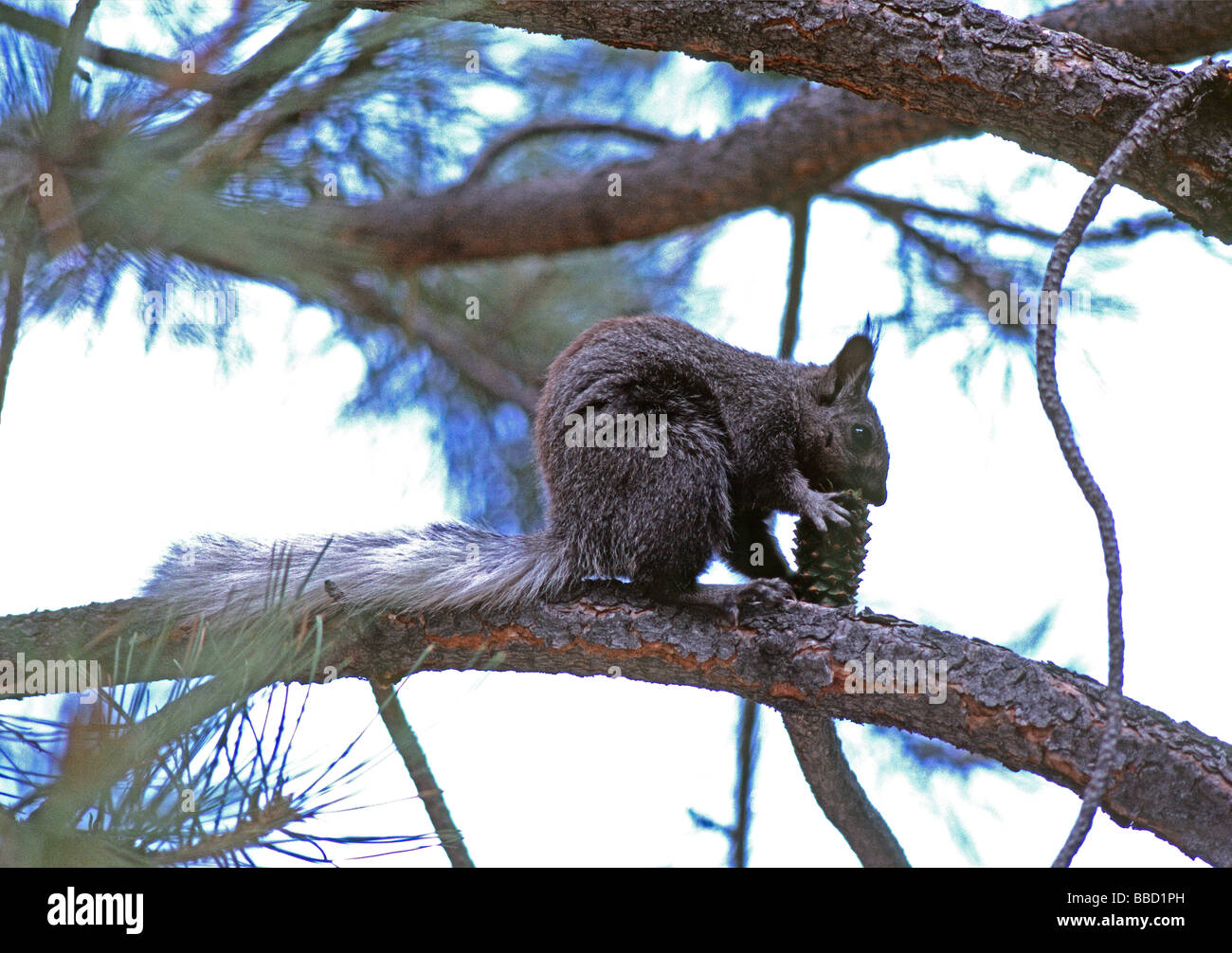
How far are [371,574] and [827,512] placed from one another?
89 centimetres

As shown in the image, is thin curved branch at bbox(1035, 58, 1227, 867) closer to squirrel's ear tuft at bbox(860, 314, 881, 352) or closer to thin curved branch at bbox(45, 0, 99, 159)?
squirrel's ear tuft at bbox(860, 314, 881, 352)

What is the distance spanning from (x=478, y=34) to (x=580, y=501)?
0.86m

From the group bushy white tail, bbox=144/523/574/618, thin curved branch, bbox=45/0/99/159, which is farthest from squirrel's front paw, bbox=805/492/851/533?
thin curved branch, bbox=45/0/99/159

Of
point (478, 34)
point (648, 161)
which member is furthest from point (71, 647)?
A: point (648, 161)

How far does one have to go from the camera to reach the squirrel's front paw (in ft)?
6.59

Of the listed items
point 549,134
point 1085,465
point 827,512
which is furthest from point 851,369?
point 549,134

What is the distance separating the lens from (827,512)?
2.02m

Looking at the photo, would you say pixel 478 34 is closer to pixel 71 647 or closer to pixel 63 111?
pixel 63 111

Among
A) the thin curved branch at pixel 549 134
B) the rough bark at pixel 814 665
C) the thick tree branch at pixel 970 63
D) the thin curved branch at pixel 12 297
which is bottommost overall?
the rough bark at pixel 814 665

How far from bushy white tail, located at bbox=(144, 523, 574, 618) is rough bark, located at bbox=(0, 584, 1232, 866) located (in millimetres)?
44

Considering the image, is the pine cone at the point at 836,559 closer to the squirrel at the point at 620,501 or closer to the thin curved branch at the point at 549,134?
the squirrel at the point at 620,501

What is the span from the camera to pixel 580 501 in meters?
2.02

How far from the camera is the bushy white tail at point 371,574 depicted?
1937 millimetres

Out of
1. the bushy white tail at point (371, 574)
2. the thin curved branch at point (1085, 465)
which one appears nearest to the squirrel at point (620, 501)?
the bushy white tail at point (371, 574)
